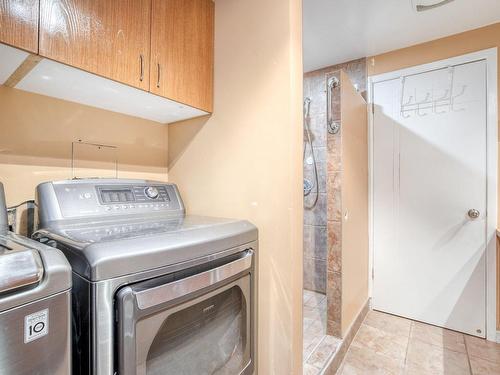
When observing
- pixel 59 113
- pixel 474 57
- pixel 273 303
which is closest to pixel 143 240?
pixel 273 303

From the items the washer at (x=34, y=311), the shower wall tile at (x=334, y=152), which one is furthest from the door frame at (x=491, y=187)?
the washer at (x=34, y=311)

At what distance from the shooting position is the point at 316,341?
1.77m

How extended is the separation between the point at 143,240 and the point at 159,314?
200mm

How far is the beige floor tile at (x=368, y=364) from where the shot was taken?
162 cm

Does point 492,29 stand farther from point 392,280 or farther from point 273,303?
point 273,303

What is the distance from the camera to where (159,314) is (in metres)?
0.68

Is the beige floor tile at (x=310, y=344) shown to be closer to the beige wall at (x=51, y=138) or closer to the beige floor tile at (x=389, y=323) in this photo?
the beige floor tile at (x=389, y=323)

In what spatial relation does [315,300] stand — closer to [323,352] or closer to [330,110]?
[323,352]

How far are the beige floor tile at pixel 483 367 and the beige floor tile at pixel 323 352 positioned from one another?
84cm

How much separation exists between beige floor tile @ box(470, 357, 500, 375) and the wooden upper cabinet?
2689 millimetres

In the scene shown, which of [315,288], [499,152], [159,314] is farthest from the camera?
→ [315,288]

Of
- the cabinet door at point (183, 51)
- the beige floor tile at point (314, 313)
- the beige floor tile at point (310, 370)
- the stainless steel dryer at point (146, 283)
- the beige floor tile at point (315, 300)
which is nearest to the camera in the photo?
the stainless steel dryer at point (146, 283)

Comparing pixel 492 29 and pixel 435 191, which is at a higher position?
pixel 492 29

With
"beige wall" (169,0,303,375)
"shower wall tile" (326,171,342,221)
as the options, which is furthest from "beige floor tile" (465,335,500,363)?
"beige wall" (169,0,303,375)
